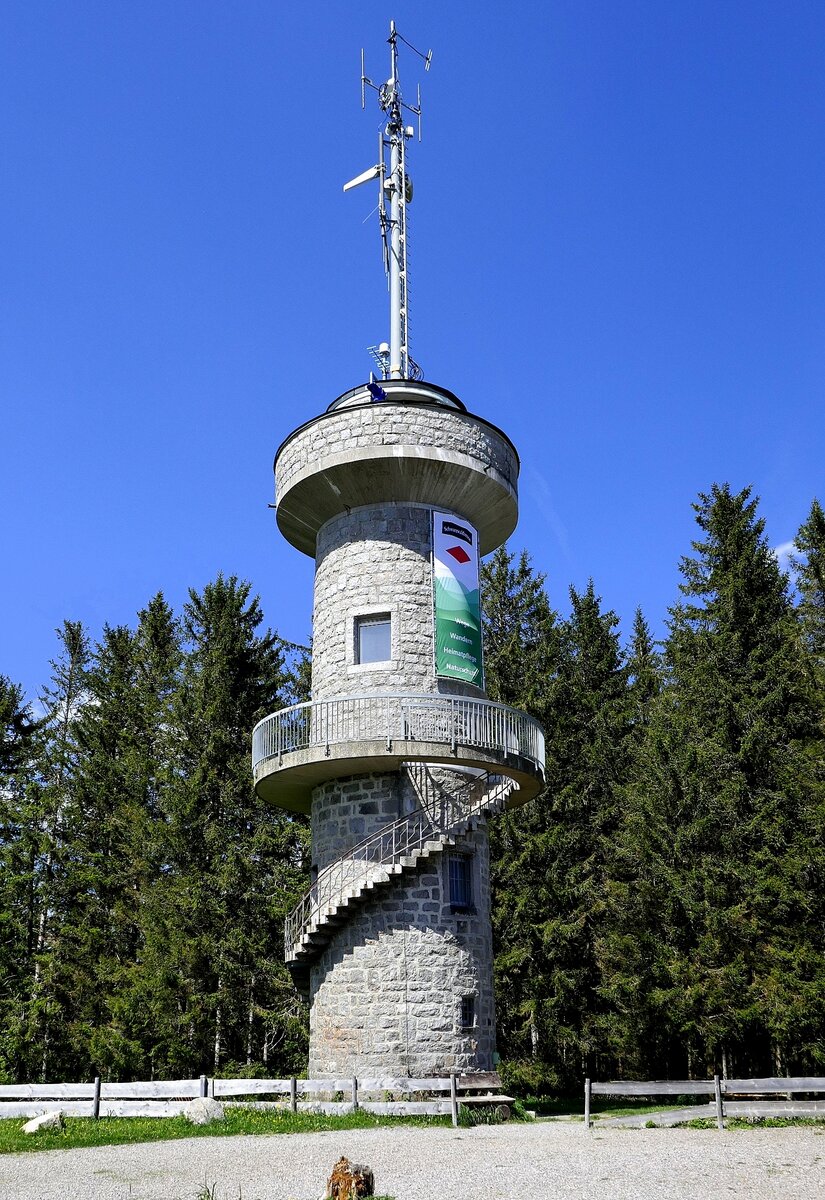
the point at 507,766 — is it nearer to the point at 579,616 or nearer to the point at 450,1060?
the point at 450,1060

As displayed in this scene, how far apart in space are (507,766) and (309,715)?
362 cm

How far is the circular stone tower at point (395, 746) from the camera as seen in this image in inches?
673

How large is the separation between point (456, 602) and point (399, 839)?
4.60 m

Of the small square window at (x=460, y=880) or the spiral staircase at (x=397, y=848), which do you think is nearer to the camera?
the spiral staircase at (x=397, y=848)

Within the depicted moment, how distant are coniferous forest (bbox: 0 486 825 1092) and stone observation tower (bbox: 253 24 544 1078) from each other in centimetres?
733

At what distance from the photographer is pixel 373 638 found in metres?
19.3

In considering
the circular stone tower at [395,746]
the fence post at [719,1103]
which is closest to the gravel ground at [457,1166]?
the fence post at [719,1103]

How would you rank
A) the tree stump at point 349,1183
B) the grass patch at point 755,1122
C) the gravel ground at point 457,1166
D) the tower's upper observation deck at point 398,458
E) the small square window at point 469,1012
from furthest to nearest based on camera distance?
the tower's upper observation deck at point 398,458 < the small square window at point 469,1012 < the grass patch at point 755,1122 < the gravel ground at point 457,1166 < the tree stump at point 349,1183

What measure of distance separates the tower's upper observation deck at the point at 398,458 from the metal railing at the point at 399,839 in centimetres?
540

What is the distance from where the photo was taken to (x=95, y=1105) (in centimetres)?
1566

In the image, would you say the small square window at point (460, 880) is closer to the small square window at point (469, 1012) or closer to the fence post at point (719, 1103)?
the small square window at point (469, 1012)

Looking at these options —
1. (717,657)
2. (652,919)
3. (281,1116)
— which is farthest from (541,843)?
(281,1116)

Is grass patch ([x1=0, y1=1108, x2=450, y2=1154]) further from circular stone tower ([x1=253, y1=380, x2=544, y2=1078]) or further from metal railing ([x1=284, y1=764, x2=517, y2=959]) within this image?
metal railing ([x1=284, y1=764, x2=517, y2=959])

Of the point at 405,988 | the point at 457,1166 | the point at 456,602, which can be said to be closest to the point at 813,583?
the point at 456,602
